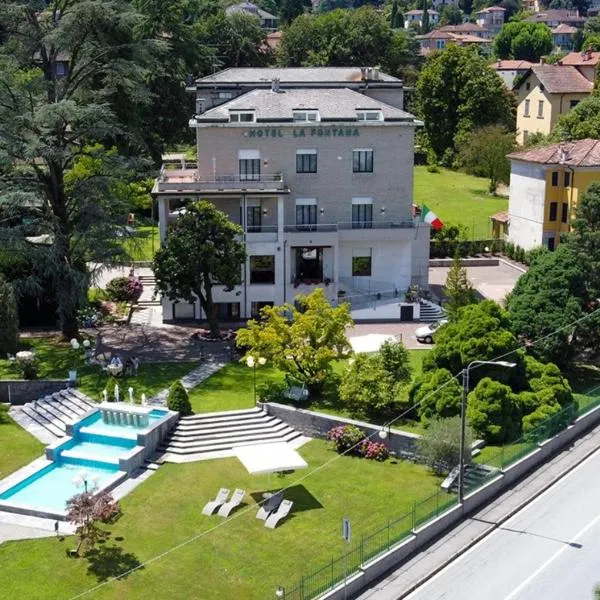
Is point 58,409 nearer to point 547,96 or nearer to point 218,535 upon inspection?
point 218,535

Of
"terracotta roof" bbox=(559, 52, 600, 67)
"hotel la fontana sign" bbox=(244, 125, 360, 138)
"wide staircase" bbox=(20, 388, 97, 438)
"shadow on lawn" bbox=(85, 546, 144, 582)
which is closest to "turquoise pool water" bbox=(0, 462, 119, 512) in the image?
"wide staircase" bbox=(20, 388, 97, 438)

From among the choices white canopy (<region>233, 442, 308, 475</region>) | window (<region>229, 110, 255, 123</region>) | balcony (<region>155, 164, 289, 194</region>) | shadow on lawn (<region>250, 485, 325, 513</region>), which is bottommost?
shadow on lawn (<region>250, 485, 325, 513</region>)

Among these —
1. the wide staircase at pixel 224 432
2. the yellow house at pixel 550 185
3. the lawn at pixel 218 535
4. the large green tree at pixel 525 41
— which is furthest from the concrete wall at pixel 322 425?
the large green tree at pixel 525 41

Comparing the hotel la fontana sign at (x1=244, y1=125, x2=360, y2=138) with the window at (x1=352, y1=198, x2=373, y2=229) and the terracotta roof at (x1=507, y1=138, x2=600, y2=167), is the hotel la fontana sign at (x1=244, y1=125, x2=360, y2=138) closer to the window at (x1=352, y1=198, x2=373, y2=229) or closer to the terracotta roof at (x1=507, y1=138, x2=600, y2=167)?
the window at (x1=352, y1=198, x2=373, y2=229)

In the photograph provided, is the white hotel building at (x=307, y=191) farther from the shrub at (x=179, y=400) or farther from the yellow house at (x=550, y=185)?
the shrub at (x=179, y=400)

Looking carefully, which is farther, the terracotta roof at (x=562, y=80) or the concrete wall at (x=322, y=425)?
the terracotta roof at (x=562, y=80)

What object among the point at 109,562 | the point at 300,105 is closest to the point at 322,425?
the point at 109,562
